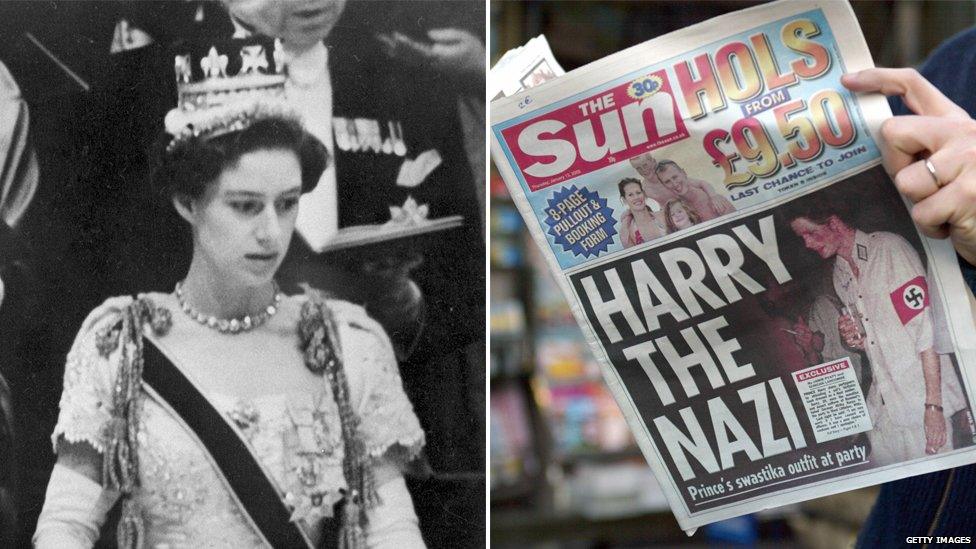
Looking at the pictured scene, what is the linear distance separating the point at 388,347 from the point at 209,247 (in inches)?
6.7

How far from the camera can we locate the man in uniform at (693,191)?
0.89 m

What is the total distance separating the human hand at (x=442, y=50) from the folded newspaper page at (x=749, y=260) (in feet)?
0.17

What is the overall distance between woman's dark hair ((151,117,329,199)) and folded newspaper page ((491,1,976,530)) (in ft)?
0.57

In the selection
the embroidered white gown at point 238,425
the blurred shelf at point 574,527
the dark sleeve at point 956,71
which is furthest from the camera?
the blurred shelf at point 574,527

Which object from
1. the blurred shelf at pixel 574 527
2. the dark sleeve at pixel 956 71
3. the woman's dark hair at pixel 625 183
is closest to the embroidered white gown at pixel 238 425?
the woman's dark hair at pixel 625 183

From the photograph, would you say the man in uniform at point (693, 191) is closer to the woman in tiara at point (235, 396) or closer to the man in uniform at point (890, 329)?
the man in uniform at point (890, 329)

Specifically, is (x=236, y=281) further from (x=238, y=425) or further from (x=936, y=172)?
(x=936, y=172)

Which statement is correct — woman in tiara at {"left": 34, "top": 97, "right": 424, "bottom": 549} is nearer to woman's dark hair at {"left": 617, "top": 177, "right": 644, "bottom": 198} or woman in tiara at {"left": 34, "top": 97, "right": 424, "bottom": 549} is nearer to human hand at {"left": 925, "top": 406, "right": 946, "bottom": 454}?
woman's dark hair at {"left": 617, "top": 177, "right": 644, "bottom": 198}

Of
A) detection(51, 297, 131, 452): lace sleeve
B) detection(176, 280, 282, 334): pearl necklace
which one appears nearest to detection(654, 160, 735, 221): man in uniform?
detection(176, 280, 282, 334): pearl necklace

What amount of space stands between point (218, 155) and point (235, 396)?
0.66ft

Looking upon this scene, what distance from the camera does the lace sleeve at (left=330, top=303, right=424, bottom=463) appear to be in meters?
0.84

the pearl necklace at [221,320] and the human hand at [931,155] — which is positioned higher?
the human hand at [931,155]

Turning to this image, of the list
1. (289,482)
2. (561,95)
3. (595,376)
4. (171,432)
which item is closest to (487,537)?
(289,482)

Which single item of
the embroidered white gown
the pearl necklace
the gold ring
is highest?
the gold ring
